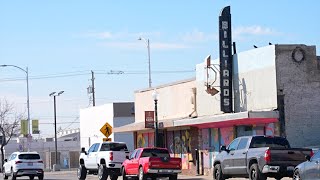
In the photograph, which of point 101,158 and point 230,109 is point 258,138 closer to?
point 230,109

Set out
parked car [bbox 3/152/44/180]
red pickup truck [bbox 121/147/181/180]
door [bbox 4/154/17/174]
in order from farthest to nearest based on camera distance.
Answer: door [bbox 4/154/17/174] < parked car [bbox 3/152/44/180] < red pickup truck [bbox 121/147/181/180]

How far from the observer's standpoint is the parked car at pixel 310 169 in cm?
2161

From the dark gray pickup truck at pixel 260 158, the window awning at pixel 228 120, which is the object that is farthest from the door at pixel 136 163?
the dark gray pickup truck at pixel 260 158

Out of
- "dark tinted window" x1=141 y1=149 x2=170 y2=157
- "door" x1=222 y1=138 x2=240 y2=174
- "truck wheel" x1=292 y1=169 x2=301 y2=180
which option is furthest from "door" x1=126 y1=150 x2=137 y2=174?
"truck wheel" x1=292 y1=169 x2=301 y2=180

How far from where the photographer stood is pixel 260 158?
24.9 meters

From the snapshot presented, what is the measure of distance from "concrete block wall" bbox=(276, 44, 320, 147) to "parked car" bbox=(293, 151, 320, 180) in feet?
28.9

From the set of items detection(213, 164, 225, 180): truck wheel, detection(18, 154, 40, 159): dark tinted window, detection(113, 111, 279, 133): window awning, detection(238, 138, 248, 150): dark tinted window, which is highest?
detection(113, 111, 279, 133): window awning

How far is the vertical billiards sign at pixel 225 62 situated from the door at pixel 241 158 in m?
8.64

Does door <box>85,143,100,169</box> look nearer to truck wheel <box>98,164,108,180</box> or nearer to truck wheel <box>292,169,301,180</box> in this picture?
truck wheel <box>98,164,108,180</box>

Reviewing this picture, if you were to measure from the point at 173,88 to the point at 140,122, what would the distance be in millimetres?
5382

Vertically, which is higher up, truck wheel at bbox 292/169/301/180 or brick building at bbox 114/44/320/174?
brick building at bbox 114/44/320/174

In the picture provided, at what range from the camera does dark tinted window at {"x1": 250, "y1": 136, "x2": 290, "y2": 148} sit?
26141mm

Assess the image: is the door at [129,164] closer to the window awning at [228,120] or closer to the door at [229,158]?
the window awning at [228,120]

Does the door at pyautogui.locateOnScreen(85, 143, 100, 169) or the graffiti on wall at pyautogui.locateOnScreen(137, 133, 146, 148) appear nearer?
the door at pyautogui.locateOnScreen(85, 143, 100, 169)
